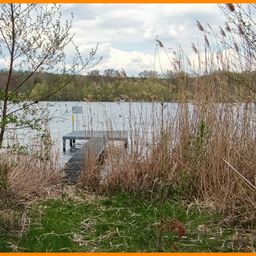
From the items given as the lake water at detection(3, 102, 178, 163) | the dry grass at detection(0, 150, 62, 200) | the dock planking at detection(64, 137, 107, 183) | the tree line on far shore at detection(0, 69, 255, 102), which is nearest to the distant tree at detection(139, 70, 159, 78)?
the tree line on far shore at detection(0, 69, 255, 102)

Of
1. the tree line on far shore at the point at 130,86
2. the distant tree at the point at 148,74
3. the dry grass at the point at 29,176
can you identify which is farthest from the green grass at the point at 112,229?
the distant tree at the point at 148,74

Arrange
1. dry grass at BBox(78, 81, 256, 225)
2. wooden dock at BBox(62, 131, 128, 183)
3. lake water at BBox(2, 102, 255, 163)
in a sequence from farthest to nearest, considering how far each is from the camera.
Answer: wooden dock at BBox(62, 131, 128, 183)
lake water at BBox(2, 102, 255, 163)
dry grass at BBox(78, 81, 256, 225)

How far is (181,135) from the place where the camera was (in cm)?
645

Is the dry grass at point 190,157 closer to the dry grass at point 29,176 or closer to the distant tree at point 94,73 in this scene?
the dry grass at point 29,176

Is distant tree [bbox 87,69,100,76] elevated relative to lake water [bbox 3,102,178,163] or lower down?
elevated

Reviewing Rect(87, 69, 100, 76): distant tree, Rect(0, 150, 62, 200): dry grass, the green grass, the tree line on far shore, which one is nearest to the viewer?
the green grass

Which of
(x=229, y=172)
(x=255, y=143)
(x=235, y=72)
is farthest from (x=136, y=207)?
(x=235, y=72)

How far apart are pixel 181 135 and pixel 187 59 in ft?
3.53

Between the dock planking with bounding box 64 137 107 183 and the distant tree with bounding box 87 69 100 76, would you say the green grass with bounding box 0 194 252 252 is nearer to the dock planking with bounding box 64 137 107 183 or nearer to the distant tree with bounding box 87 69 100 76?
the dock planking with bounding box 64 137 107 183

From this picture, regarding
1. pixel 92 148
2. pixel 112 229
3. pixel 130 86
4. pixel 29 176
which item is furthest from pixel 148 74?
pixel 112 229

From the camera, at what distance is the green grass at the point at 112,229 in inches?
169

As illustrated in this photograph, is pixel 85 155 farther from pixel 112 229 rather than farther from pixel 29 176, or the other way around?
pixel 112 229

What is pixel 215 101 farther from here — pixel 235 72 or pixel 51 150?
pixel 51 150

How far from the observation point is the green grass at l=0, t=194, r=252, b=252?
429cm
